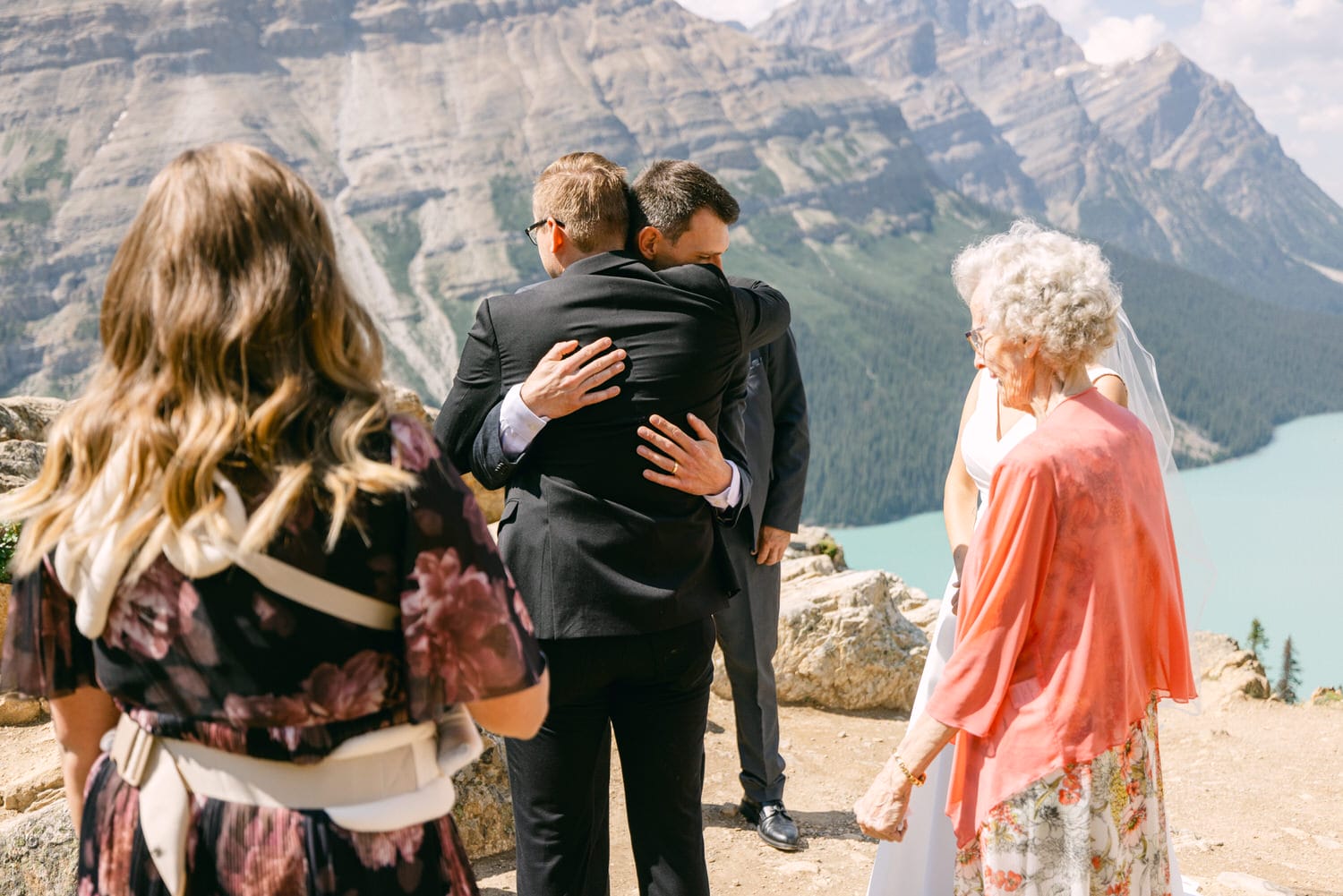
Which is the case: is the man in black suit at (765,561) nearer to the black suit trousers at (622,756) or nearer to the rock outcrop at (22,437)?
the black suit trousers at (622,756)


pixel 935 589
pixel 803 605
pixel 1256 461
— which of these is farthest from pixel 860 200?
pixel 803 605

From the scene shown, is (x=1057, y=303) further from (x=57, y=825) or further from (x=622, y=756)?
(x=57, y=825)

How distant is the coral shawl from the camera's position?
219cm

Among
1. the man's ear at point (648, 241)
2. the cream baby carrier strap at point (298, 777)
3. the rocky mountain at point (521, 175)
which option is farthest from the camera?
the rocky mountain at point (521, 175)

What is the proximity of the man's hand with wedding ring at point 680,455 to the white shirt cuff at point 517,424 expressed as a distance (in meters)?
0.22

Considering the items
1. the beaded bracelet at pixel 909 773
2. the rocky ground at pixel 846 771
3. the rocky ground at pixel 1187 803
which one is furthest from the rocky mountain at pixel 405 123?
the beaded bracelet at pixel 909 773

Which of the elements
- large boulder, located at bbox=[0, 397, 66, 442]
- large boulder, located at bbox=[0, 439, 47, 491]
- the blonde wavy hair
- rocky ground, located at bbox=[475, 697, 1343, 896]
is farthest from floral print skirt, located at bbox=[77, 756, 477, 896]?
large boulder, located at bbox=[0, 397, 66, 442]

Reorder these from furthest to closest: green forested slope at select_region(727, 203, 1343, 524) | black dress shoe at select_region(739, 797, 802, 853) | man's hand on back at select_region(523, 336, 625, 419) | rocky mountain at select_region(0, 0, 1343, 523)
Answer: rocky mountain at select_region(0, 0, 1343, 523) → green forested slope at select_region(727, 203, 1343, 524) → black dress shoe at select_region(739, 797, 802, 853) → man's hand on back at select_region(523, 336, 625, 419)

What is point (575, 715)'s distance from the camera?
7.75ft

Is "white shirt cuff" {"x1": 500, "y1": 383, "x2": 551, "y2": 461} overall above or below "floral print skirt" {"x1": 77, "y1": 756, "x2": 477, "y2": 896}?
Answer: above

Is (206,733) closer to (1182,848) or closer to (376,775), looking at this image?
(376,775)

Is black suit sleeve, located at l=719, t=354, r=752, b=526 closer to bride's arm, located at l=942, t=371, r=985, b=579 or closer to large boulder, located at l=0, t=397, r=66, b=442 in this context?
bride's arm, located at l=942, t=371, r=985, b=579

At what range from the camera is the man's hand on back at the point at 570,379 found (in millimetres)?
2166

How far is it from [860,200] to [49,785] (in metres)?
178
